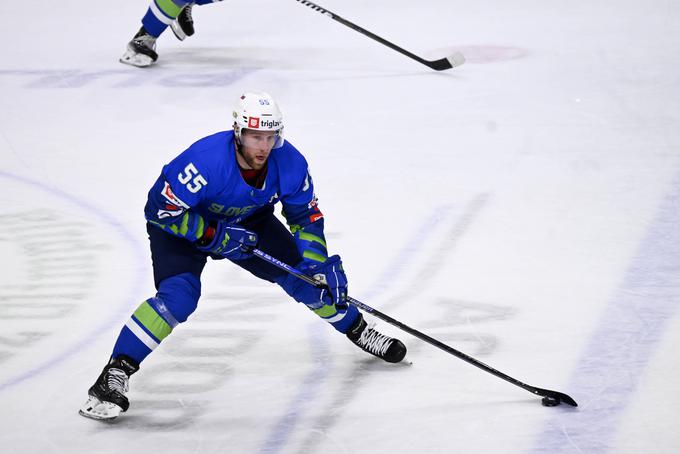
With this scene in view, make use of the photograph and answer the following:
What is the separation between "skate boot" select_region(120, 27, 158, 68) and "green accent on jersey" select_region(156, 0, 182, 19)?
0.89 ft

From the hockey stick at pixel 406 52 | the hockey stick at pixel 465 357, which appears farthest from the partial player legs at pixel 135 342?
the hockey stick at pixel 406 52

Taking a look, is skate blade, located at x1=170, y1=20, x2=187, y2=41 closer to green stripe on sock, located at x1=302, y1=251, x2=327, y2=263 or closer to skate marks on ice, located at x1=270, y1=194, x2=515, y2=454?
skate marks on ice, located at x1=270, y1=194, x2=515, y2=454

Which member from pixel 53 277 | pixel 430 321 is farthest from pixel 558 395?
pixel 53 277

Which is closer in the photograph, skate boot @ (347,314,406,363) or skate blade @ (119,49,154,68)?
skate boot @ (347,314,406,363)

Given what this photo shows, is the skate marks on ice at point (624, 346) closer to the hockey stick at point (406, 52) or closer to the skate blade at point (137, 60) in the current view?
the hockey stick at point (406, 52)

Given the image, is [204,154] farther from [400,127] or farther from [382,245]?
[400,127]

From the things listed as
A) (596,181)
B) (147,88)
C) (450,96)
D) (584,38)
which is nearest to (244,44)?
(147,88)

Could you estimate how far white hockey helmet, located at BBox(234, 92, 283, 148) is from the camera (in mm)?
3584

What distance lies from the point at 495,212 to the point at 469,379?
1673 mm

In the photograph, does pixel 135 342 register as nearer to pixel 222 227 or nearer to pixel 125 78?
pixel 222 227

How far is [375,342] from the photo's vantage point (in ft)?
13.3

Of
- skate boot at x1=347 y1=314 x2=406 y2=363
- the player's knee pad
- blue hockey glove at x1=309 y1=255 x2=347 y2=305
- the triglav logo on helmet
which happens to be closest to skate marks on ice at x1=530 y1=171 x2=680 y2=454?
skate boot at x1=347 y1=314 x2=406 y2=363

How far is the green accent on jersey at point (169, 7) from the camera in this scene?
755cm

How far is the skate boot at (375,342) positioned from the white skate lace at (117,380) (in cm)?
87
